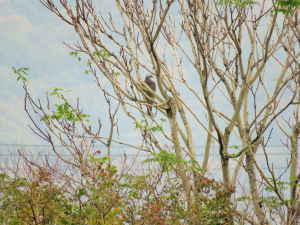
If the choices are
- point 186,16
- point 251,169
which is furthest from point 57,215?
point 186,16

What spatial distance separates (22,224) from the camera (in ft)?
12.0

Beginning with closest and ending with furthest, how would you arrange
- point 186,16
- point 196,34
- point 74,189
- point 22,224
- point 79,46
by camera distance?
point 196,34, point 74,189, point 22,224, point 79,46, point 186,16

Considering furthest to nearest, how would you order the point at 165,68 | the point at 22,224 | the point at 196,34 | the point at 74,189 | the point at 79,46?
the point at 165,68
the point at 79,46
the point at 22,224
the point at 74,189
the point at 196,34

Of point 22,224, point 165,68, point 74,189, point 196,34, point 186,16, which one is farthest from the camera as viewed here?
point 165,68

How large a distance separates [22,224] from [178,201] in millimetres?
2020

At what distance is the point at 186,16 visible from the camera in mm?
4176

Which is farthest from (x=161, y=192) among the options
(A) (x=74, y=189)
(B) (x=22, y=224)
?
(B) (x=22, y=224)

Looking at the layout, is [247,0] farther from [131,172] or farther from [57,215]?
[57,215]

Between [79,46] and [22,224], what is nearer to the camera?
[22,224]

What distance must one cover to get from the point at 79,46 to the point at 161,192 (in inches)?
88.8

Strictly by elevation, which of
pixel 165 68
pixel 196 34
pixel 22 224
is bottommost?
pixel 22 224

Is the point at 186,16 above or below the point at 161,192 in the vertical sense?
above

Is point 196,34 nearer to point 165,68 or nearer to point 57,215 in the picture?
point 165,68

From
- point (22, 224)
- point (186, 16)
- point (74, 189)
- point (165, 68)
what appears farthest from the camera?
point (165, 68)
